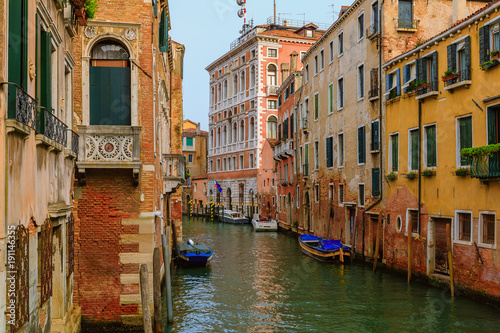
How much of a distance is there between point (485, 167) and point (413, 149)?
3.87m

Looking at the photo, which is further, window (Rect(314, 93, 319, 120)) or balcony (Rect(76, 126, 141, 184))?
window (Rect(314, 93, 319, 120))

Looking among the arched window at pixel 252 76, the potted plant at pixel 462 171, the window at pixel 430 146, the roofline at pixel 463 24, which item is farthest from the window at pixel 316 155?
the arched window at pixel 252 76

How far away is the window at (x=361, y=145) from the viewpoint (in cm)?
1873

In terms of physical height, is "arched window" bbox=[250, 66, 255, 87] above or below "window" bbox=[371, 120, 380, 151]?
above

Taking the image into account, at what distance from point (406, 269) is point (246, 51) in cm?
3260

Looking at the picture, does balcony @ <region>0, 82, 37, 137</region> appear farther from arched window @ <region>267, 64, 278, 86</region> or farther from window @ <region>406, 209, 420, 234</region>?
arched window @ <region>267, 64, 278, 86</region>

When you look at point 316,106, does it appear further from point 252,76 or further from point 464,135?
point 252,76

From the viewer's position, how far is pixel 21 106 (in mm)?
4535

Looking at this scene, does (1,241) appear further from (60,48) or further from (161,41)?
(161,41)

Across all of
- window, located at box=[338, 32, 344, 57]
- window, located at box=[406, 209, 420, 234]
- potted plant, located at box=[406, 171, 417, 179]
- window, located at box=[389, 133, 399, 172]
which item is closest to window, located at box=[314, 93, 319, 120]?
window, located at box=[338, 32, 344, 57]

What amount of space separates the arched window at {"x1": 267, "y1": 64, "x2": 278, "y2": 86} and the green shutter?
29633 mm

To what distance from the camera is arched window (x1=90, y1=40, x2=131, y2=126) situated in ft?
30.1

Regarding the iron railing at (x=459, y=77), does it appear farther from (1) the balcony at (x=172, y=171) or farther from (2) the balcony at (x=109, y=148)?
(2) the balcony at (x=109, y=148)

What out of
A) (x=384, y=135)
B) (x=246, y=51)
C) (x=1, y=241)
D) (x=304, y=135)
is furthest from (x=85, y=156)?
(x=246, y=51)
